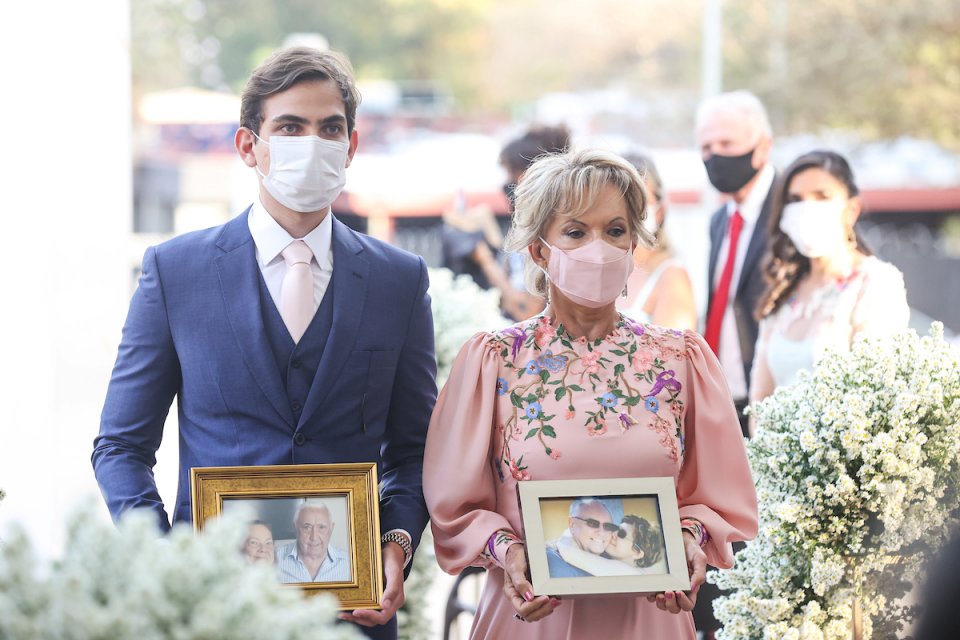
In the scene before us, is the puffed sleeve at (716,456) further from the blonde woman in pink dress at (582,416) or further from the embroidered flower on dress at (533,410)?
the embroidered flower on dress at (533,410)

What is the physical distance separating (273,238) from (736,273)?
291cm


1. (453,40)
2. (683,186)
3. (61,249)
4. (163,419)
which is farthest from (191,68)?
(163,419)

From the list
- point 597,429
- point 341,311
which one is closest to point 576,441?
point 597,429

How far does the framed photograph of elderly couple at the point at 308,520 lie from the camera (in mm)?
2232

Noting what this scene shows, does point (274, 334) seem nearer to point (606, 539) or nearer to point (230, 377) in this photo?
point (230, 377)

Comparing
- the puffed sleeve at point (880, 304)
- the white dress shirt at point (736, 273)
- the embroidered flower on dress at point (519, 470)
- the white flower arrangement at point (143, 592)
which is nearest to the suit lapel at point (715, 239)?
the white dress shirt at point (736, 273)

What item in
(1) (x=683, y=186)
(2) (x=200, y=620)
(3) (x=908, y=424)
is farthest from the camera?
(1) (x=683, y=186)

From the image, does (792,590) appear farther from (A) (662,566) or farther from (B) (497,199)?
(B) (497,199)

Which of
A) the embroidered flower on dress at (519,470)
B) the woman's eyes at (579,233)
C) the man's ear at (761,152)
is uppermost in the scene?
the man's ear at (761,152)

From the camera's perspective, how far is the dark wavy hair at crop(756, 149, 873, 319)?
14.9 ft

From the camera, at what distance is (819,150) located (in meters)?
4.67

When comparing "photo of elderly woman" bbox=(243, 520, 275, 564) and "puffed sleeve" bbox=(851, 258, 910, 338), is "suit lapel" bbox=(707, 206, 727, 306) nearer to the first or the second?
"puffed sleeve" bbox=(851, 258, 910, 338)

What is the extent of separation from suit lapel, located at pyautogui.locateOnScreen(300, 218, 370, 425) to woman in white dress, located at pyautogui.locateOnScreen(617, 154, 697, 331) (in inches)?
77.8

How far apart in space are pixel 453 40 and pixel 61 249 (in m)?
43.8
